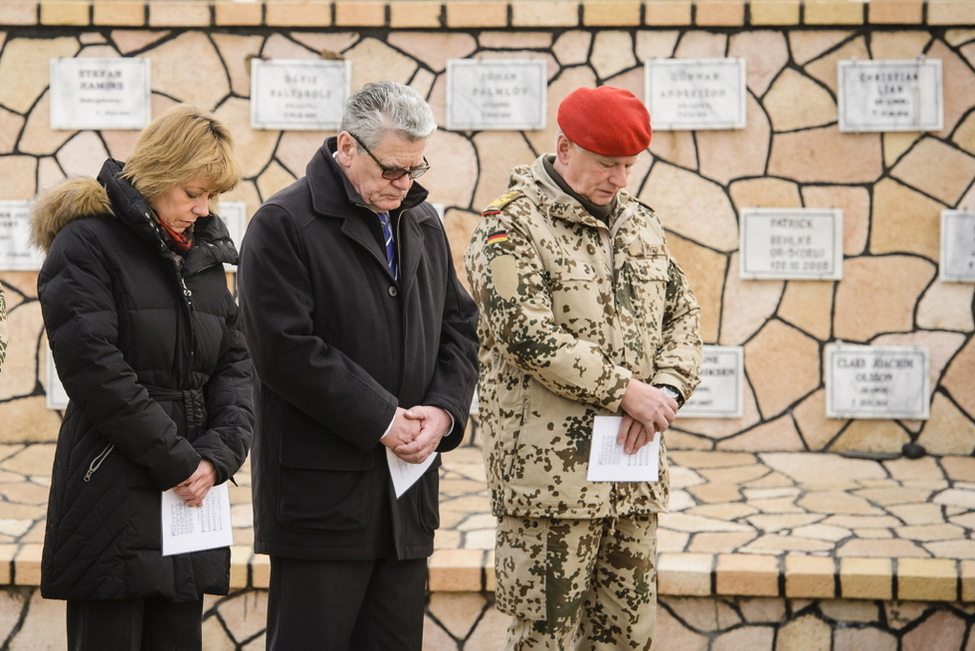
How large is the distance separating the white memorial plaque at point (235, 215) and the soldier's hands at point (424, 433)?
3351 millimetres

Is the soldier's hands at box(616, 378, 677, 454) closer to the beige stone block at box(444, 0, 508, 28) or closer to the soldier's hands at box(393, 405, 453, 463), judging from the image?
the soldier's hands at box(393, 405, 453, 463)

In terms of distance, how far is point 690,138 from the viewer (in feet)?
18.3

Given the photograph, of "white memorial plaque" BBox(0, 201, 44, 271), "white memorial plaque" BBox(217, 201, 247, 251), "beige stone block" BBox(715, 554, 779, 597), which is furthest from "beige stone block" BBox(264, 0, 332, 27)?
"beige stone block" BBox(715, 554, 779, 597)

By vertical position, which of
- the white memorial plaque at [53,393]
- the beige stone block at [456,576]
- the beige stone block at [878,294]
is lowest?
the beige stone block at [456,576]

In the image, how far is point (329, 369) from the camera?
240 cm

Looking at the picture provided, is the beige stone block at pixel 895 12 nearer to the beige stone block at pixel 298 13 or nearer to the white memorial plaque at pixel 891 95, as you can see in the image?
the white memorial plaque at pixel 891 95

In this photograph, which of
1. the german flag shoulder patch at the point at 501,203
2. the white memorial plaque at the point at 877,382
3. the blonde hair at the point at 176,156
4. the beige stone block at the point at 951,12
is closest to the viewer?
the blonde hair at the point at 176,156

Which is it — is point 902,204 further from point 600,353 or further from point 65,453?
point 65,453

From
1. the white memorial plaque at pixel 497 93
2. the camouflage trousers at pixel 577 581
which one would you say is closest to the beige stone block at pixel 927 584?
the camouflage trousers at pixel 577 581

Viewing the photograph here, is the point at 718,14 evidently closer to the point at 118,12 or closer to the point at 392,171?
the point at 118,12

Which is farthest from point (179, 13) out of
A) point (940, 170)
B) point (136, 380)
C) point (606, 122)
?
point (940, 170)

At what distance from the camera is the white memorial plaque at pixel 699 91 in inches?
217

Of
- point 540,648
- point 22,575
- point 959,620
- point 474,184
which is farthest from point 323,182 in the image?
point 474,184

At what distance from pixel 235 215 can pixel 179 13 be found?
3.46 ft
